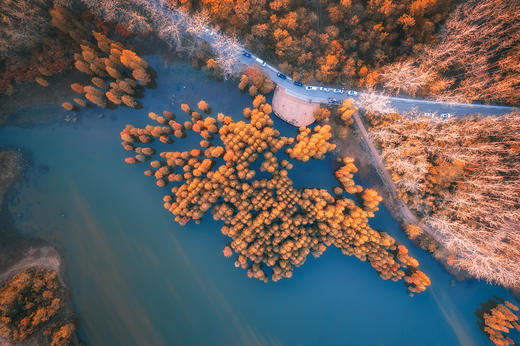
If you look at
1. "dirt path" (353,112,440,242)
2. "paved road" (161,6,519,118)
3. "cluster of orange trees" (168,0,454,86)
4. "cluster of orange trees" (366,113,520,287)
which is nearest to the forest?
"cluster of orange trees" (168,0,454,86)

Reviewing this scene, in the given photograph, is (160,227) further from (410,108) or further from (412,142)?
(410,108)

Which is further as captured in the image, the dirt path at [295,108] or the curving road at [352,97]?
the dirt path at [295,108]

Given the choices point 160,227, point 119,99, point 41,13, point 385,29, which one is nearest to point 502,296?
point 385,29

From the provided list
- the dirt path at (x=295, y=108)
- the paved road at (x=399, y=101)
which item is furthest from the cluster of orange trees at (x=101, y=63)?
the dirt path at (x=295, y=108)

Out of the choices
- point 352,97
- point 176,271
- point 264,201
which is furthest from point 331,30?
point 176,271

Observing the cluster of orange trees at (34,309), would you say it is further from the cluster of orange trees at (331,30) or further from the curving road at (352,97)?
the cluster of orange trees at (331,30)
